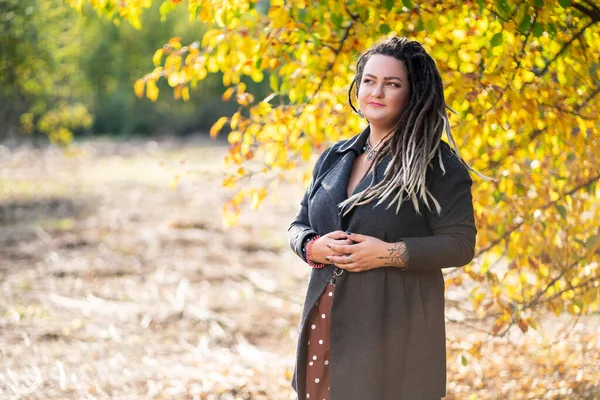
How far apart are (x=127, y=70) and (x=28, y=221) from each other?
81.6 ft

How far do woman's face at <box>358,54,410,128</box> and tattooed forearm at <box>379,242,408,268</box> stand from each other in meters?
0.43

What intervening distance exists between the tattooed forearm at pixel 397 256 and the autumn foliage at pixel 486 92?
1.15 metres

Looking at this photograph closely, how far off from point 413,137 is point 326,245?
0.45 meters

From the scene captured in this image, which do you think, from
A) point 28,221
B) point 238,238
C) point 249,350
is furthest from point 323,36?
point 28,221

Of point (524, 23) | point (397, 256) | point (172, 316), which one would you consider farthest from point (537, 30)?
point (172, 316)

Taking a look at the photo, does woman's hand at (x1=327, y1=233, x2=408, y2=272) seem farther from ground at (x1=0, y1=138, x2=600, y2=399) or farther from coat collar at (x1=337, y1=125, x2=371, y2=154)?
ground at (x1=0, y1=138, x2=600, y2=399)

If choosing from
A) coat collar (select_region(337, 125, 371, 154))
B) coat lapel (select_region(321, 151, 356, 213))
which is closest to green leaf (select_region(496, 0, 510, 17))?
coat collar (select_region(337, 125, 371, 154))

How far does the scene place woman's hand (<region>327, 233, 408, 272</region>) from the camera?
2336 mm

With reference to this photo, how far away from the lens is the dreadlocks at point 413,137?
2342 mm

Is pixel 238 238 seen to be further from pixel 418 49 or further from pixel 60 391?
pixel 418 49

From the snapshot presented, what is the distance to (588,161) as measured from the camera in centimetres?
368

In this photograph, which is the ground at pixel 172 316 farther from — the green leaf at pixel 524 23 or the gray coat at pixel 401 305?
the green leaf at pixel 524 23

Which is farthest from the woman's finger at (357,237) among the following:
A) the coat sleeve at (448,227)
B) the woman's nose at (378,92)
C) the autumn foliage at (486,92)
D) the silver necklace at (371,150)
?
the autumn foliage at (486,92)

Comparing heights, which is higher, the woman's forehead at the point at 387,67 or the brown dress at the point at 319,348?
the woman's forehead at the point at 387,67
